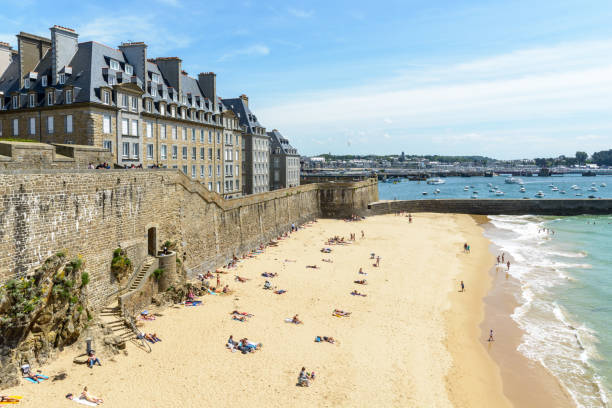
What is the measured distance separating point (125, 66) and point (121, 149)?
8.39m

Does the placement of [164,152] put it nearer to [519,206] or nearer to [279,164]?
[279,164]

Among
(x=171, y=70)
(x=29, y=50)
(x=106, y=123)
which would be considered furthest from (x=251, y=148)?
(x=29, y=50)

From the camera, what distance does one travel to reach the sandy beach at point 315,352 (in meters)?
17.1

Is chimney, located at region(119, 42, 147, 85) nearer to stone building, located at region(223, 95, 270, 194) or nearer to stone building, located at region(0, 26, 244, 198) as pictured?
stone building, located at region(0, 26, 244, 198)

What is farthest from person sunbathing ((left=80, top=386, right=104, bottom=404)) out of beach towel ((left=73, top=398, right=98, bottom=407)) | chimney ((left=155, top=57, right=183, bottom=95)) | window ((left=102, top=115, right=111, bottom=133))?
chimney ((left=155, top=57, right=183, bottom=95))

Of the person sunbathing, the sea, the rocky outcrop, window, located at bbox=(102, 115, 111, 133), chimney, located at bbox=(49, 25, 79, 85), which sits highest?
chimney, located at bbox=(49, 25, 79, 85)

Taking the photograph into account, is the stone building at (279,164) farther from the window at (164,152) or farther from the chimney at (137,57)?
the chimney at (137,57)

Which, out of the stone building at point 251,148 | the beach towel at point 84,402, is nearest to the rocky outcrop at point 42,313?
the beach towel at point 84,402

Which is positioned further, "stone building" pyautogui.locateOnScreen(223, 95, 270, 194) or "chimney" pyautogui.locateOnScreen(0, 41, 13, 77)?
"stone building" pyautogui.locateOnScreen(223, 95, 270, 194)

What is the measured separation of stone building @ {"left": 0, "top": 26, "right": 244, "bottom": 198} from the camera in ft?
101

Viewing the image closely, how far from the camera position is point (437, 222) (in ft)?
212

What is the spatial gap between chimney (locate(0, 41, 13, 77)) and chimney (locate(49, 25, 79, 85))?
8.95 metres

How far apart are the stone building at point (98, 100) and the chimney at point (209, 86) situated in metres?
5.41

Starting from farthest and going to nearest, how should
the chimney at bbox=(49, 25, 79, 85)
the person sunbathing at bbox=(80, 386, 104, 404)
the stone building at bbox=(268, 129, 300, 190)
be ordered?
1. the stone building at bbox=(268, 129, 300, 190)
2. the chimney at bbox=(49, 25, 79, 85)
3. the person sunbathing at bbox=(80, 386, 104, 404)
